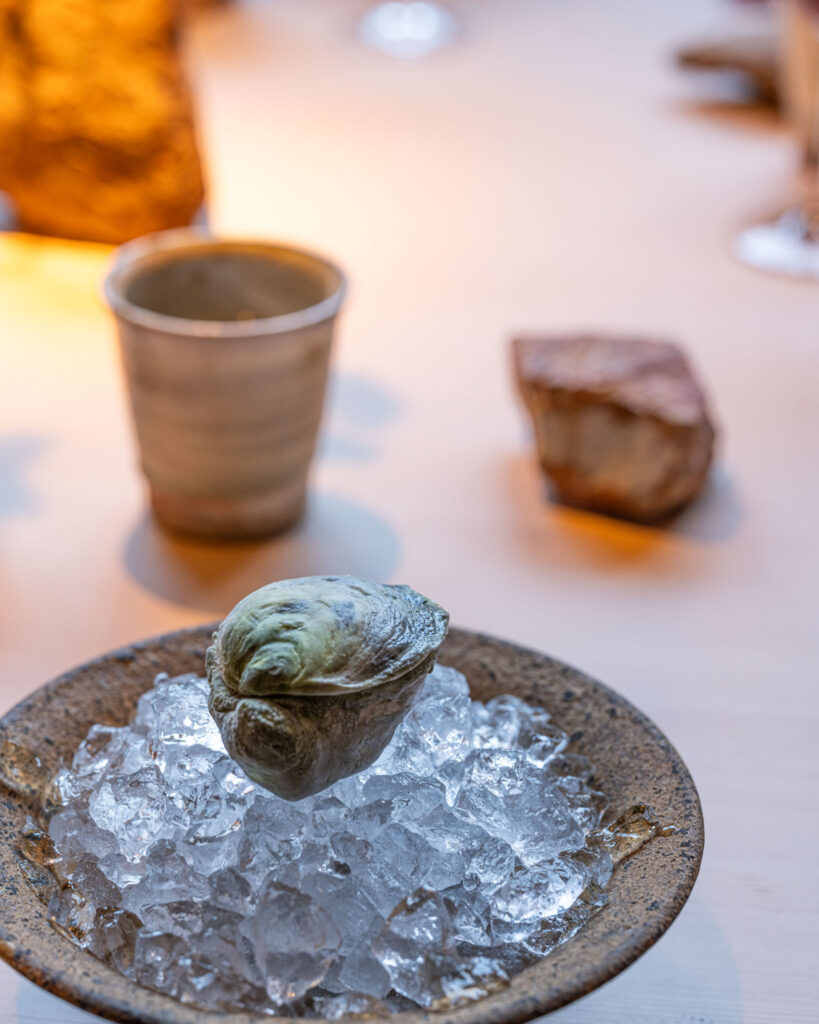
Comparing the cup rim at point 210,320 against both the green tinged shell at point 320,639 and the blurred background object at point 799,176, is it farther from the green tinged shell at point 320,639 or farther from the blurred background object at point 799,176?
the blurred background object at point 799,176

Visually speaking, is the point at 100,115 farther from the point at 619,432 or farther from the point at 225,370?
the point at 619,432

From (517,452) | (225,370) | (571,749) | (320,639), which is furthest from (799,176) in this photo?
(320,639)

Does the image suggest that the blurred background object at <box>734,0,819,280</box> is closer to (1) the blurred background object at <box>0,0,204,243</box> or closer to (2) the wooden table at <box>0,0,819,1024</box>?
(2) the wooden table at <box>0,0,819,1024</box>

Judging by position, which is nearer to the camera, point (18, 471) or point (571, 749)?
point (571, 749)

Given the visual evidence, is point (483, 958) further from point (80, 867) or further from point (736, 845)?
point (736, 845)

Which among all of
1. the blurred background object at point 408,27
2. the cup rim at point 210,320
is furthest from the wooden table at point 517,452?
the blurred background object at point 408,27

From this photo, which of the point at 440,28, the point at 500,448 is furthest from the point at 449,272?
the point at 440,28
